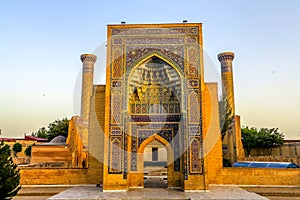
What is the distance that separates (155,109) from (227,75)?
524 inches

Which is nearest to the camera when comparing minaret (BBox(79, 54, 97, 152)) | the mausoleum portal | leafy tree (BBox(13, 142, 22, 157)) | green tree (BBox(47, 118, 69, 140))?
the mausoleum portal

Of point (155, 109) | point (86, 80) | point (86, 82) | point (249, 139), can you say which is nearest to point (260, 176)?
point (155, 109)

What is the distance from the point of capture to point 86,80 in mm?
21312

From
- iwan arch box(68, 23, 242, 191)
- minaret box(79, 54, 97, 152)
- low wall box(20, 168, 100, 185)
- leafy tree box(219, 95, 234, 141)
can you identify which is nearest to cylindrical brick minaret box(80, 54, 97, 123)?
minaret box(79, 54, 97, 152)

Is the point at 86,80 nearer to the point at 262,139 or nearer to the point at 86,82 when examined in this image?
the point at 86,82

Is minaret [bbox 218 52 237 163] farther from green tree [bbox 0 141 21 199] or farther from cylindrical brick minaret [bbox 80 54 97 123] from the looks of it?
green tree [bbox 0 141 21 199]

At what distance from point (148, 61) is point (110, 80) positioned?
1.34 m

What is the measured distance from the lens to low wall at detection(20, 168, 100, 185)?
29.2 ft

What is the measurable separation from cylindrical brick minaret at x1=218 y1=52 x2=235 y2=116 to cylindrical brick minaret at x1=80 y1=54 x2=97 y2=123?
403 inches

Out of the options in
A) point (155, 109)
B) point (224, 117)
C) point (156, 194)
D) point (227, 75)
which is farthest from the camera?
point (227, 75)

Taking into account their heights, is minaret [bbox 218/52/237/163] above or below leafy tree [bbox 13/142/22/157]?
above

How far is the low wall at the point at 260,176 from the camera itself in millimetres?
8711

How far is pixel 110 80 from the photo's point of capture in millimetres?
8234

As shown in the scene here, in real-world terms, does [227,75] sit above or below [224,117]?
above
